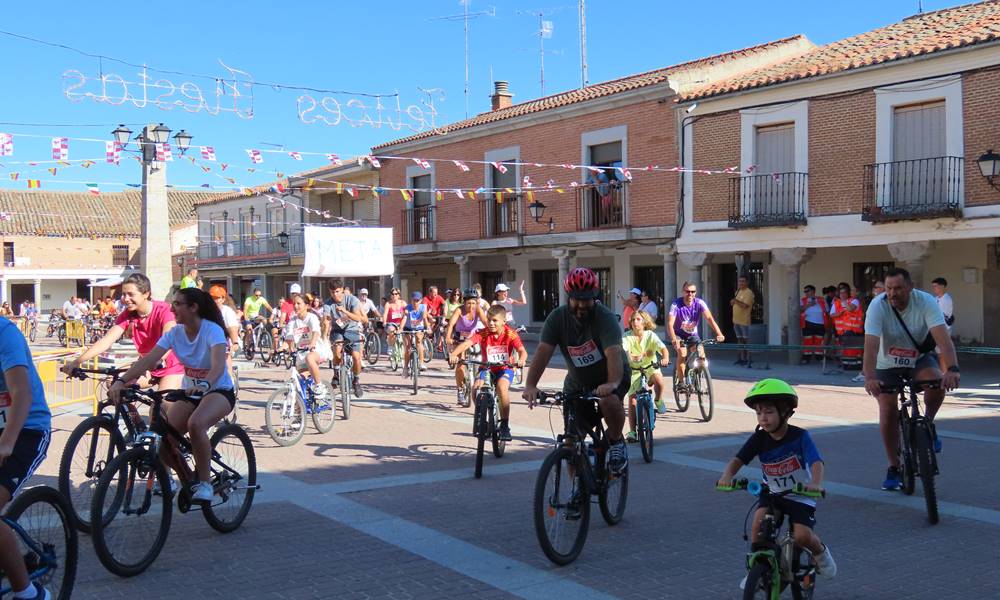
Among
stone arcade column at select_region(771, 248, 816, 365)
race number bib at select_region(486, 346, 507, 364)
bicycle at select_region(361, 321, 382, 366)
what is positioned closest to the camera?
race number bib at select_region(486, 346, 507, 364)

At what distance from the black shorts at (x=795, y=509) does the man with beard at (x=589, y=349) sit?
1774 mm

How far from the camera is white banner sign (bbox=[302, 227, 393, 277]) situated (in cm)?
1995

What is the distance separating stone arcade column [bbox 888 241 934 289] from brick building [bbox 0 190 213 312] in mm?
48046

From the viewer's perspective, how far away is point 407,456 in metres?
9.23

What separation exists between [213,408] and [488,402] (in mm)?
3215

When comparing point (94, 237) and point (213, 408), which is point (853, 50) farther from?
point (94, 237)

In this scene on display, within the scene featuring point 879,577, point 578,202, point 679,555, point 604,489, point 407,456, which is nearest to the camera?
point 879,577

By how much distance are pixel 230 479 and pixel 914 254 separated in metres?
15.3

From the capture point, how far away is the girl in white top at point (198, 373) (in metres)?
5.81

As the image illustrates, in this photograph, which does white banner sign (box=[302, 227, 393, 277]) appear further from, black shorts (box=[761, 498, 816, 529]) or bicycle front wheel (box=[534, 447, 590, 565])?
black shorts (box=[761, 498, 816, 529])

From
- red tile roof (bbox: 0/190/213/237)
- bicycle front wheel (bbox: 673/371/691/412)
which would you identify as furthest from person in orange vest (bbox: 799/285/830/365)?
red tile roof (bbox: 0/190/213/237)

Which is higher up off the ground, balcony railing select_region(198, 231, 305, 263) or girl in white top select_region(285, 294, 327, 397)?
balcony railing select_region(198, 231, 305, 263)

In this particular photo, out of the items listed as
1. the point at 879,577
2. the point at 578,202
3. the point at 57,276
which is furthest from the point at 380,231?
the point at 57,276

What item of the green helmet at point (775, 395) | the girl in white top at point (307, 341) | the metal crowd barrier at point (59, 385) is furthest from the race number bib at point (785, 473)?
the metal crowd barrier at point (59, 385)
